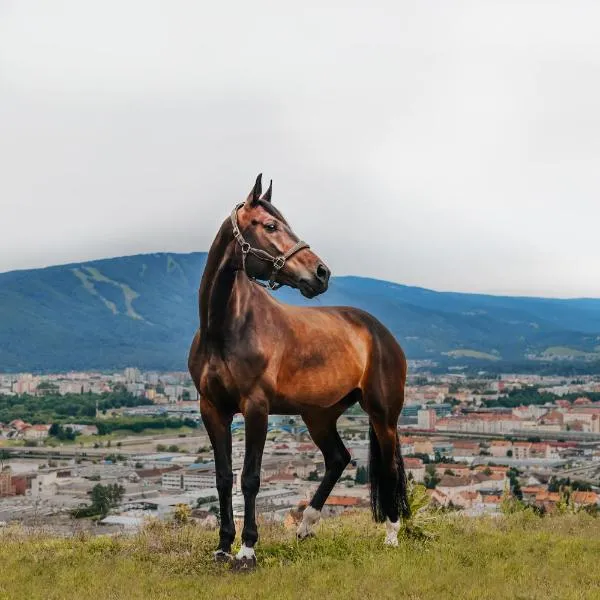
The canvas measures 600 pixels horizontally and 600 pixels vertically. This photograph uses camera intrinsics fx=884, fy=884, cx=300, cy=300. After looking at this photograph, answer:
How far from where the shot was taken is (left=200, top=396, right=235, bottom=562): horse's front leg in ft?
22.3

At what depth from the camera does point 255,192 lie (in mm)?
6582

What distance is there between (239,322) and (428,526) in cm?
292

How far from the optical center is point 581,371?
185500 millimetres

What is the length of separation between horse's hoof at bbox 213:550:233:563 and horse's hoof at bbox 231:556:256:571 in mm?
208

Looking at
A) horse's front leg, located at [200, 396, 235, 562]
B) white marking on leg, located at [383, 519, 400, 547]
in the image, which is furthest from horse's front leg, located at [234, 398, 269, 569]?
white marking on leg, located at [383, 519, 400, 547]

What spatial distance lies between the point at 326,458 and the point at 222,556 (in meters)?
1.52

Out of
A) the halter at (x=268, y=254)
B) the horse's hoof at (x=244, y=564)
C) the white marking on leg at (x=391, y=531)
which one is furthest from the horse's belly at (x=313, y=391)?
the white marking on leg at (x=391, y=531)

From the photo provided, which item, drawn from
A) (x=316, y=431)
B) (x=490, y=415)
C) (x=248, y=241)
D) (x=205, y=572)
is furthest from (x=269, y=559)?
(x=490, y=415)

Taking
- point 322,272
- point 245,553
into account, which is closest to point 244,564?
point 245,553

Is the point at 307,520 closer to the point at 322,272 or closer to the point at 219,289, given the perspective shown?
the point at 219,289

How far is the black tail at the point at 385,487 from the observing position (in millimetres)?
7809

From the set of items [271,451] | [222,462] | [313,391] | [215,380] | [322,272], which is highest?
[322,272]

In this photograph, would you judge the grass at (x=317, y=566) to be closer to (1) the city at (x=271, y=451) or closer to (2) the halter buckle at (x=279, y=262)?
(1) the city at (x=271, y=451)

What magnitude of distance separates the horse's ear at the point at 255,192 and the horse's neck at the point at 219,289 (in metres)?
0.25
